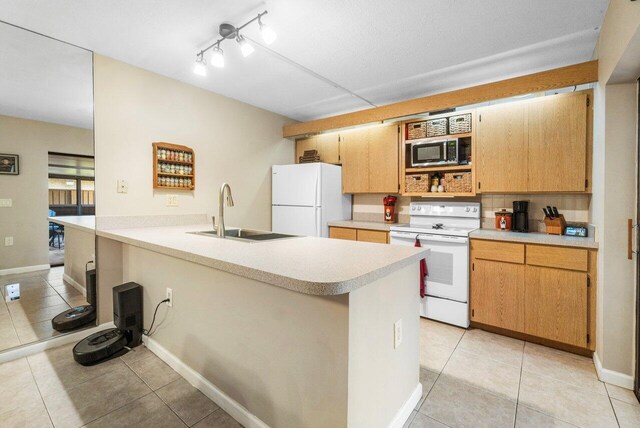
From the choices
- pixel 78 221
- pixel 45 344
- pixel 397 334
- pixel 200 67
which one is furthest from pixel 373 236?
pixel 45 344

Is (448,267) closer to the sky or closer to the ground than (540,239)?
closer to the ground

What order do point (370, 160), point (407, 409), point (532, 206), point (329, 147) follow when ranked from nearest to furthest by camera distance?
point (407, 409) < point (532, 206) < point (370, 160) < point (329, 147)

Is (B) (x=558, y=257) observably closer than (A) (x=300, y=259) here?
No

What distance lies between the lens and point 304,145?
445 centimetres

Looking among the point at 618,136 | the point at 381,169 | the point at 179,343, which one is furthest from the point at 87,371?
the point at 618,136

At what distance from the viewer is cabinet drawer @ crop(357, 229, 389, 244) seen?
132 inches

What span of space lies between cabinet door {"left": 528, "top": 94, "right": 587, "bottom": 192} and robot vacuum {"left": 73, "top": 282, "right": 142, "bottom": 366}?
3.56 meters

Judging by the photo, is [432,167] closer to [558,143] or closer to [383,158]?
[383,158]

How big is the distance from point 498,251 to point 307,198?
2.15 meters

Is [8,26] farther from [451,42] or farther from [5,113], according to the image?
[451,42]

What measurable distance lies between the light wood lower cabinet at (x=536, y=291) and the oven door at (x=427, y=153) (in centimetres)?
101

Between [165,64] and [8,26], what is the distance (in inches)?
39.4

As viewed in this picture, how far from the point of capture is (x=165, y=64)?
2.70 meters

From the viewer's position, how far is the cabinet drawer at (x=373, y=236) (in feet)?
11.0
